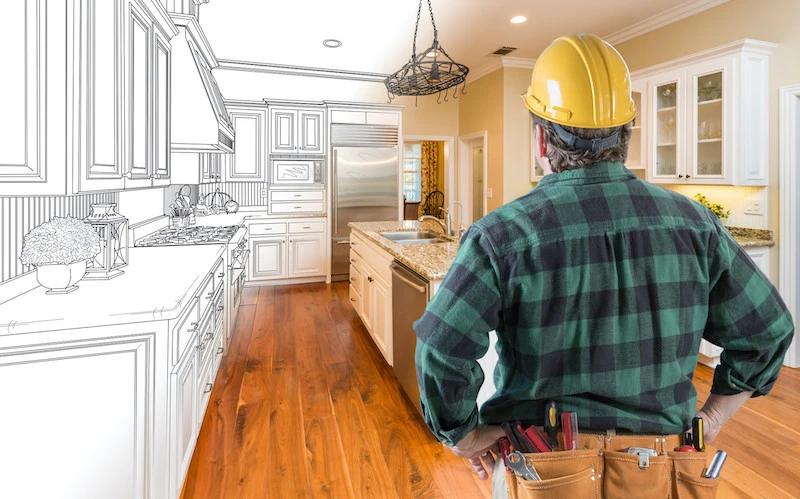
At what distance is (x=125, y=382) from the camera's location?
1429 millimetres

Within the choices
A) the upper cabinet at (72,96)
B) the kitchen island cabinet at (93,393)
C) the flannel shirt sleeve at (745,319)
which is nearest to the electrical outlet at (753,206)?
the flannel shirt sleeve at (745,319)

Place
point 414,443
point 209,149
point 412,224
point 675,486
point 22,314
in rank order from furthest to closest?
point 412,224 → point 209,149 → point 414,443 → point 22,314 → point 675,486

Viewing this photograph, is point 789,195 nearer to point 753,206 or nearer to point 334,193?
point 753,206

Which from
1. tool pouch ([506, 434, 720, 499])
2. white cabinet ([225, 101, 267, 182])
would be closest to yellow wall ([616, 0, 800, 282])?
tool pouch ([506, 434, 720, 499])

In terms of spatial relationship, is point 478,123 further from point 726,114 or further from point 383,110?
point 726,114

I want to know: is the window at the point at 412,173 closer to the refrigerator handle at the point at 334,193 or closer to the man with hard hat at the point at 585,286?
the refrigerator handle at the point at 334,193

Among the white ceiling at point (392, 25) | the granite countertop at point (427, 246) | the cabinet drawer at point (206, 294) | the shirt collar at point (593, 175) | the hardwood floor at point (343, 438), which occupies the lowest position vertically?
the hardwood floor at point (343, 438)

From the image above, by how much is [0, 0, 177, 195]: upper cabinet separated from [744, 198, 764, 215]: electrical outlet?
428 cm

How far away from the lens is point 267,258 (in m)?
5.86

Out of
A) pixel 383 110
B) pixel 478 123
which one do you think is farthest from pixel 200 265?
pixel 478 123

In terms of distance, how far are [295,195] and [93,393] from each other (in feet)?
15.6

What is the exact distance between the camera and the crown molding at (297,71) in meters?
5.94

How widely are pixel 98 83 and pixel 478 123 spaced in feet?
17.8

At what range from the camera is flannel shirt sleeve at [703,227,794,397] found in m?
0.83
